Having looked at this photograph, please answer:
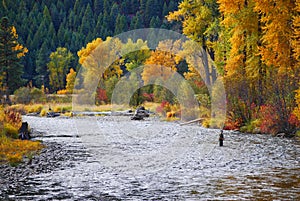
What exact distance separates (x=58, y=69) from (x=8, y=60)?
58.4m

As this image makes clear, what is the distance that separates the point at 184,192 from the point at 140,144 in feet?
42.3

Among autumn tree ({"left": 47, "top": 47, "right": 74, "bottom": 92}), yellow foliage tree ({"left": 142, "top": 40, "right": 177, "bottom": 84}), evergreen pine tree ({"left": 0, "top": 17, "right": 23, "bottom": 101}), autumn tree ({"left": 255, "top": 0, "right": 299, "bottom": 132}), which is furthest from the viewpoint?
autumn tree ({"left": 47, "top": 47, "right": 74, "bottom": 92})

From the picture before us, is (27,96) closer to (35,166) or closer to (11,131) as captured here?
(11,131)

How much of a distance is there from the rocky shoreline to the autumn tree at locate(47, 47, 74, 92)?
3722 inches

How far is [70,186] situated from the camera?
1504 cm

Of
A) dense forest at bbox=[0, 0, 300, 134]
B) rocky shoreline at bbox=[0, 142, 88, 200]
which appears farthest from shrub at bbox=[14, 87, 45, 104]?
rocky shoreline at bbox=[0, 142, 88, 200]

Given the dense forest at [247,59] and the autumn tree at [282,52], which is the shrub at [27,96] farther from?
the autumn tree at [282,52]

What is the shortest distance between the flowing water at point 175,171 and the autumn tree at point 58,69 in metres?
90.4

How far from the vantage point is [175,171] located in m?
17.8

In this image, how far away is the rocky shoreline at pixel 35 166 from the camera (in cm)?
1495

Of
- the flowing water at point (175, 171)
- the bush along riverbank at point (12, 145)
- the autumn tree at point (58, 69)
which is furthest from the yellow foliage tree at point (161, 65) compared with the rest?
the autumn tree at point (58, 69)

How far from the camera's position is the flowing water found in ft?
45.8

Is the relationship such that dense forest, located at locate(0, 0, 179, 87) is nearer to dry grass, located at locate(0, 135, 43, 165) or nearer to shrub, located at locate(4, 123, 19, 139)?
shrub, located at locate(4, 123, 19, 139)

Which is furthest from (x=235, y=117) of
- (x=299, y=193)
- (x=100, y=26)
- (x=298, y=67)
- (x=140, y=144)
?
(x=100, y=26)
